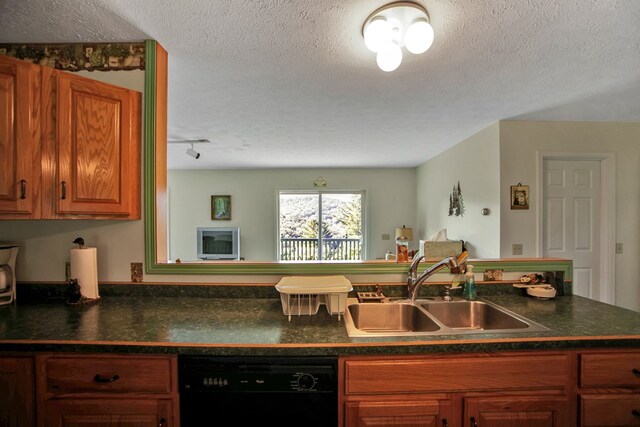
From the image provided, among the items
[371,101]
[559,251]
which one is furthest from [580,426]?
[559,251]

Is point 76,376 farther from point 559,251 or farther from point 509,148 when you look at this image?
point 559,251

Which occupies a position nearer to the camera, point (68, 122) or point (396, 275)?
point (68, 122)

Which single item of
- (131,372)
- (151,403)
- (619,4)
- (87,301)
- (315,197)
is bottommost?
(151,403)

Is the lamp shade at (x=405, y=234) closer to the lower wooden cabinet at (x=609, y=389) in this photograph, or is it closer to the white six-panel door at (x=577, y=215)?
the white six-panel door at (x=577, y=215)

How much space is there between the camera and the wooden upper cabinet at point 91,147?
1208 mm

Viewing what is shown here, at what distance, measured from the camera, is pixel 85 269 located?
4.55ft

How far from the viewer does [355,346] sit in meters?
0.93

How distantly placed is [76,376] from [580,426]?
6.12 ft

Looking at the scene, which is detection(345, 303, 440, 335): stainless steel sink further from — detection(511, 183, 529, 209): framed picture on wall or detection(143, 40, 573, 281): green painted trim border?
detection(511, 183, 529, 209): framed picture on wall

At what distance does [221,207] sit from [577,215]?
5631 mm

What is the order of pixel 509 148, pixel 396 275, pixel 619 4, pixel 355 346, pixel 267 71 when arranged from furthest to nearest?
1. pixel 509 148
2. pixel 267 71
3. pixel 396 275
4. pixel 619 4
5. pixel 355 346

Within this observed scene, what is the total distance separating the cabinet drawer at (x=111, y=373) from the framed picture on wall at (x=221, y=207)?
15.8 ft

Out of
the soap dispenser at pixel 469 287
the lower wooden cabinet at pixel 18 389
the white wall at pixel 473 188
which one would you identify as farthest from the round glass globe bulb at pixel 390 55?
the white wall at pixel 473 188

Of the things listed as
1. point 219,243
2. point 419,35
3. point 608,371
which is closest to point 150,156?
point 419,35
